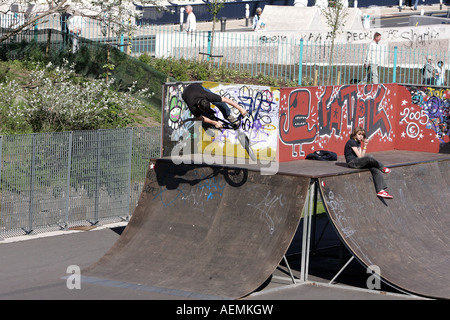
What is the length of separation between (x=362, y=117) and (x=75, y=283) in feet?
25.4

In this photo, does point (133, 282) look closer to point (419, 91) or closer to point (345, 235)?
point (345, 235)

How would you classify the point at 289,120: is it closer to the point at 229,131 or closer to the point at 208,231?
the point at 229,131

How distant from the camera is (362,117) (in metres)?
15.6

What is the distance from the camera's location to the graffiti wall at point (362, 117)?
1383cm

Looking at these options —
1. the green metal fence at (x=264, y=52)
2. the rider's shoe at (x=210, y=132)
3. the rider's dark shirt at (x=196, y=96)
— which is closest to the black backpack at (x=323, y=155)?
the rider's shoe at (x=210, y=132)

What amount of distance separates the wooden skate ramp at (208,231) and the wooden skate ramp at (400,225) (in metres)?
0.87

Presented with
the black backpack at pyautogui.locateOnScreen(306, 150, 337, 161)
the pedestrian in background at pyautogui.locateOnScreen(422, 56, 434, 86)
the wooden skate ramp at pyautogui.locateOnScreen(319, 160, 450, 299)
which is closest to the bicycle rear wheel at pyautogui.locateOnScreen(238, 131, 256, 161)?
the black backpack at pyautogui.locateOnScreen(306, 150, 337, 161)

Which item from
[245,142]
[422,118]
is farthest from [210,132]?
[422,118]

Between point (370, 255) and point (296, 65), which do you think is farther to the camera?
point (296, 65)

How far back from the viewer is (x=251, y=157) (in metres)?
13.3

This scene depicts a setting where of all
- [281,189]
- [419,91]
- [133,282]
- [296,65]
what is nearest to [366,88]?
[419,91]

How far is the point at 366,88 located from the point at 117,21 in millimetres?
9362
